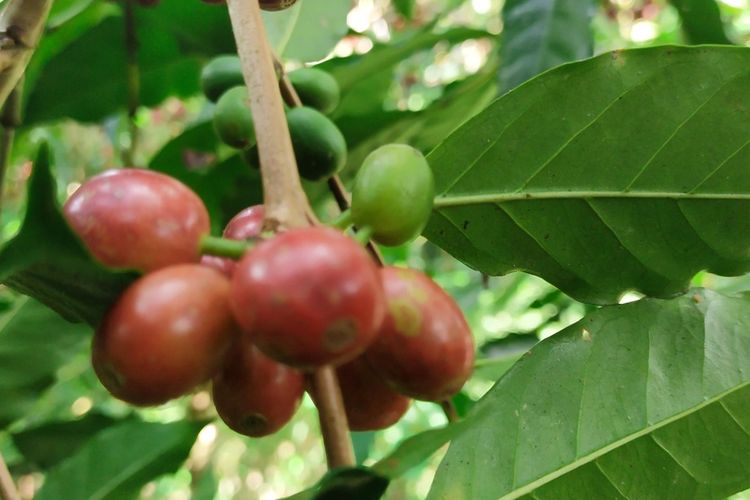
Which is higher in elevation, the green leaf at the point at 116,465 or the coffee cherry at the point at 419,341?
the coffee cherry at the point at 419,341

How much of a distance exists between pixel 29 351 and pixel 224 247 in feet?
1.88

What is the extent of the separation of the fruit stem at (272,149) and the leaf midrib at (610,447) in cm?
36

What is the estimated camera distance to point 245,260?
384 mm

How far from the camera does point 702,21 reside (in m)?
1.19

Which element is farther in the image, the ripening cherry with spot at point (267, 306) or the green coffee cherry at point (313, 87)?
the green coffee cherry at point (313, 87)

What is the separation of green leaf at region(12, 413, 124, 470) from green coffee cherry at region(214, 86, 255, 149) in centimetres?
54

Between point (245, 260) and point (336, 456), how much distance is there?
0.13 metres

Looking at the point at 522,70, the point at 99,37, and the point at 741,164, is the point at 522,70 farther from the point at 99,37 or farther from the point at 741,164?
the point at 99,37

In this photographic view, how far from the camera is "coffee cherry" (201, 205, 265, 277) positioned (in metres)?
0.47

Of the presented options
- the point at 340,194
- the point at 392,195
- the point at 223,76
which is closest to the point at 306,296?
the point at 392,195

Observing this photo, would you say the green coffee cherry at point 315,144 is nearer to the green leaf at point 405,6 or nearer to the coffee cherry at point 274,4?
the coffee cherry at point 274,4

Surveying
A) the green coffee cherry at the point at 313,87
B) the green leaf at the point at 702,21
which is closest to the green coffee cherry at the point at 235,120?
the green coffee cherry at the point at 313,87

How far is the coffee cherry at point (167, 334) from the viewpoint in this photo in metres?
0.40

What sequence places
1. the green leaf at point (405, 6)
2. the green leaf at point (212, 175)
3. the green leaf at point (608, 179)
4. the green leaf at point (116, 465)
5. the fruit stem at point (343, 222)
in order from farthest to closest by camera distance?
the green leaf at point (405, 6)
the green leaf at point (212, 175)
the green leaf at point (116, 465)
the green leaf at point (608, 179)
the fruit stem at point (343, 222)
